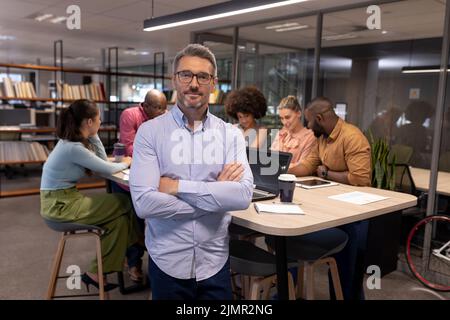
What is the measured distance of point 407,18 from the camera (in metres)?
4.42

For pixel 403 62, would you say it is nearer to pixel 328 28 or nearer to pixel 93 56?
pixel 328 28

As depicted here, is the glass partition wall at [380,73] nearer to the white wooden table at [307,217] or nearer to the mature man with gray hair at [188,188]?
the white wooden table at [307,217]

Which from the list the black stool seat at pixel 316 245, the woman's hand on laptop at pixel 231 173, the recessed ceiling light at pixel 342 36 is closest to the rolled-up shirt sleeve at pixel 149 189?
the woman's hand on laptop at pixel 231 173

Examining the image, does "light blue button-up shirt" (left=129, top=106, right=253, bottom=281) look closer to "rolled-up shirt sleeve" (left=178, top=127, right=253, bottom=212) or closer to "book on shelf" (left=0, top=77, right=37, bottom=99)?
"rolled-up shirt sleeve" (left=178, top=127, right=253, bottom=212)

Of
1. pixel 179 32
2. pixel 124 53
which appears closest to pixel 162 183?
pixel 179 32

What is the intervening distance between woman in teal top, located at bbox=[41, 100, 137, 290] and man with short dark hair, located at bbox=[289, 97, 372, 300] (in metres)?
1.26

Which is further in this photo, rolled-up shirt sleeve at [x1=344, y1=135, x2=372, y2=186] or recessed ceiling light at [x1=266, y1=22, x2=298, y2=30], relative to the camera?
recessed ceiling light at [x1=266, y1=22, x2=298, y2=30]

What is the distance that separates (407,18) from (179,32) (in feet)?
11.5

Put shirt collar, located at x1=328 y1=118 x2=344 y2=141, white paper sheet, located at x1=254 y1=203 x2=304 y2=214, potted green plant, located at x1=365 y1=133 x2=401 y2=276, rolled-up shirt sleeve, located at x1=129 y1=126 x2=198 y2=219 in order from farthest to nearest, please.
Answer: potted green plant, located at x1=365 y1=133 x2=401 y2=276 < shirt collar, located at x1=328 y1=118 x2=344 y2=141 < white paper sheet, located at x1=254 y1=203 x2=304 y2=214 < rolled-up shirt sleeve, located at x1=129 y1=126 x2=198 y2=219

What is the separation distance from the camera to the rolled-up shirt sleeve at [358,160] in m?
2.52

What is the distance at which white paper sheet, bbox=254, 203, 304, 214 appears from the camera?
6.06 ft

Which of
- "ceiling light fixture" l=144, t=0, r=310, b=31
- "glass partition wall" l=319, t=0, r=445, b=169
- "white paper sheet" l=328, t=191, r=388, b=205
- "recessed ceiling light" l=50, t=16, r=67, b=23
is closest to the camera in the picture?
"white paper sheet" l=328, t=191, r=388, b=205

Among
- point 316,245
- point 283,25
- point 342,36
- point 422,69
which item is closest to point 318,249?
point 316,245

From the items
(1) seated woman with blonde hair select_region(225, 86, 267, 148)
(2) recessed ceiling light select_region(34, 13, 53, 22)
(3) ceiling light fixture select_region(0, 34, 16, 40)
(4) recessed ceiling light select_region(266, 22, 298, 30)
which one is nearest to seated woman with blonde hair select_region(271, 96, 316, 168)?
(1) seated woman with blonde hair select_region(225, 86, 267, 148)
